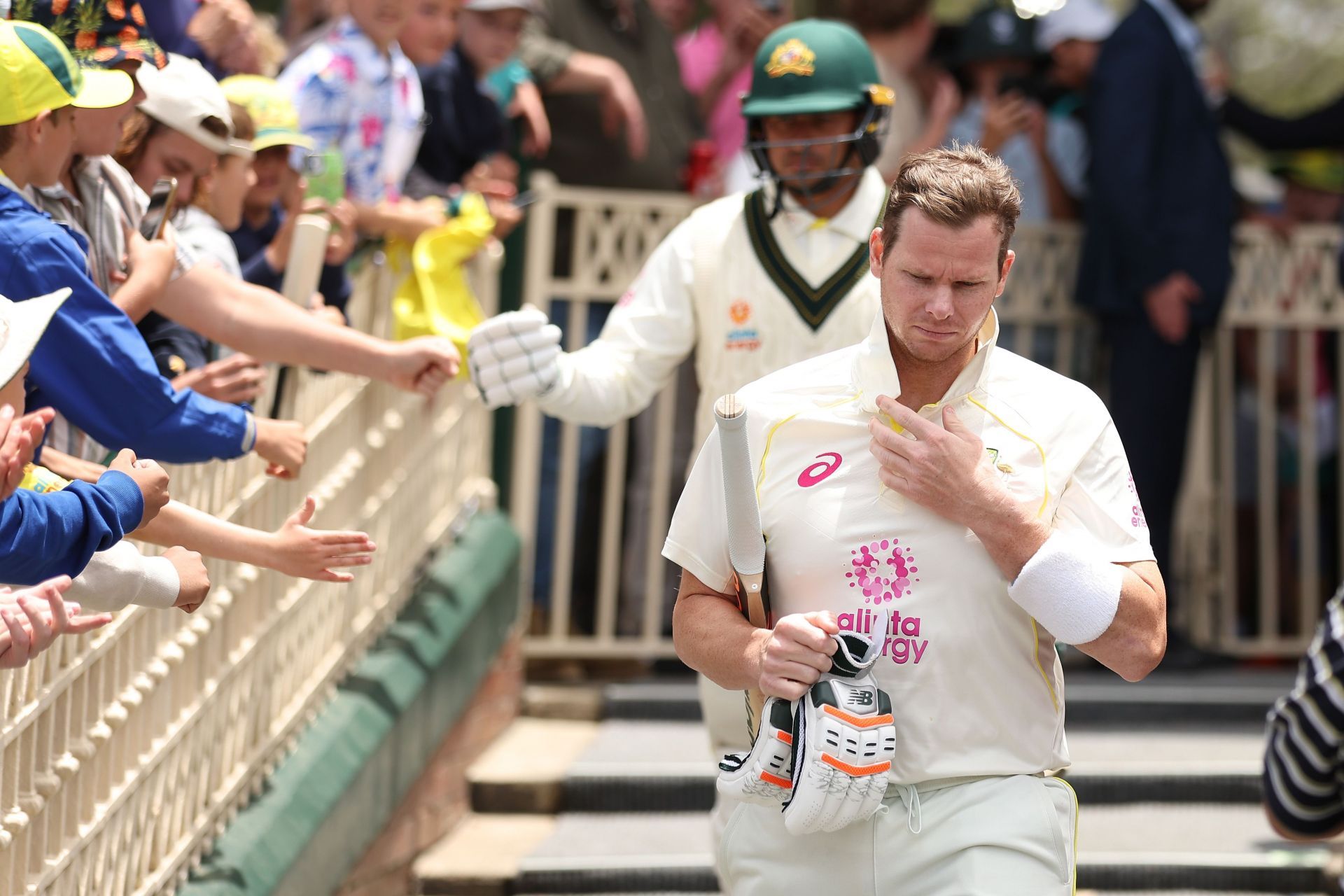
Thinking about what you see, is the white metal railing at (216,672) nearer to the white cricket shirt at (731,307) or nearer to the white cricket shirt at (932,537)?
the white cricket shirt at (731,307)

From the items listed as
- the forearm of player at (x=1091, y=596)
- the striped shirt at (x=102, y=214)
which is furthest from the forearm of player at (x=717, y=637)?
the striped shirt at (x=102, y=214)

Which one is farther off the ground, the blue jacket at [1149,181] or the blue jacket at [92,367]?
the blue jacket at [1149,181]

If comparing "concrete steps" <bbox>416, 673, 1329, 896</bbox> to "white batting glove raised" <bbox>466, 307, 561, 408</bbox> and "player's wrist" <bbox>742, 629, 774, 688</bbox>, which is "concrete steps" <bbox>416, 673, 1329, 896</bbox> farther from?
"player's wrist" <bbox>742, 629, 774, 688</bbox>

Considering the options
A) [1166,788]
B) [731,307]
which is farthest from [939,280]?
[1166,788]

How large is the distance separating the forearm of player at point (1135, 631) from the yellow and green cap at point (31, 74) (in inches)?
77.0

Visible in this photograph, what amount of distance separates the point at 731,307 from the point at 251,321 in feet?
3.64

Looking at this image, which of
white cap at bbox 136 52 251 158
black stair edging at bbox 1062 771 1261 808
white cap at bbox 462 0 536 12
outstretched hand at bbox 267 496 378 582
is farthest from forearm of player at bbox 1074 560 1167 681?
white cap at bbox 462 0 536 12

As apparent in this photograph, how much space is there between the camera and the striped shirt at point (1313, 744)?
4.42 m

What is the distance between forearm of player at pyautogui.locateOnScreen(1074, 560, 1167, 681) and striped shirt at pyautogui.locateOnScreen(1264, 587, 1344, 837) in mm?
1547

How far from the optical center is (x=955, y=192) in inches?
120

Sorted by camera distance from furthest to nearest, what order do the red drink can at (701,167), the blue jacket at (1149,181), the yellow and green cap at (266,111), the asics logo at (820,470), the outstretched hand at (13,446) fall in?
1. the red drink can at (701,167)
2. the blue jacket at (1149,181)
3. the yellow and green cap at (266,111)
4. the asics logo at (820,470)
5. the outstretched hand at (13,446)

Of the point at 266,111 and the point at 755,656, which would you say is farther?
the point at 266,111

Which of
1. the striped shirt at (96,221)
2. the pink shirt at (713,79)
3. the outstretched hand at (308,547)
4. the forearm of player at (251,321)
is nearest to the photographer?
the outstretched hand at (308,547)

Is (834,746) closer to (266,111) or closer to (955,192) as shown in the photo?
(955,192)
